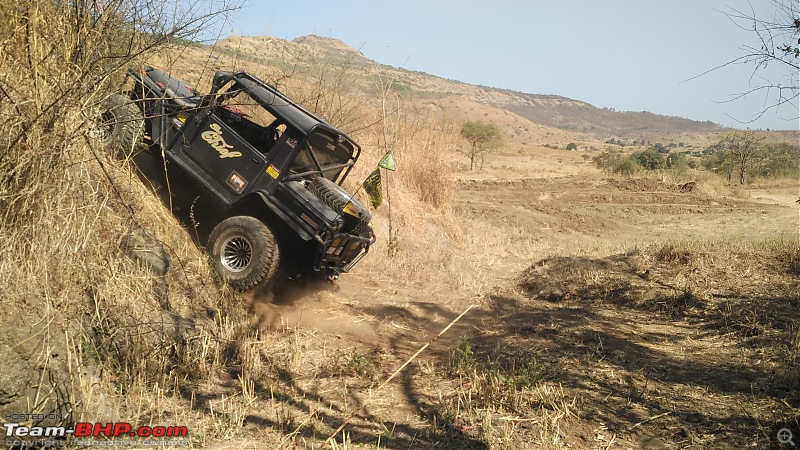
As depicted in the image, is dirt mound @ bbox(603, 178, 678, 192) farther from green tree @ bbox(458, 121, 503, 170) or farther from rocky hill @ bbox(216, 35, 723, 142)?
rocky hill @ bbox(216, 35, 723, 142)

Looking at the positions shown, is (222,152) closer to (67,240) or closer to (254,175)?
(254,175)

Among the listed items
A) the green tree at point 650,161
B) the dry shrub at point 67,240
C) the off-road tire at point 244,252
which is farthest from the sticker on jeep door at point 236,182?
the green tree at point 650,161

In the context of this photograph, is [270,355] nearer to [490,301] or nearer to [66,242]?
[66,242]

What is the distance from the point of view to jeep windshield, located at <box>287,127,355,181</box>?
7668 millimetres

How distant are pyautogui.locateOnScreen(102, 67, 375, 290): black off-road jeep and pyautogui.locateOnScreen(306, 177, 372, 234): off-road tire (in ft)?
0.04

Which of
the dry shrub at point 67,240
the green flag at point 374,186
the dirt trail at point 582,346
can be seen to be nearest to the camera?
the dry shrub at point 67,240

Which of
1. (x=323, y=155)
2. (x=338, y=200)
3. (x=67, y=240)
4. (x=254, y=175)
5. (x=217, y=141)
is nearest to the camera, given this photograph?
(x=67, y=240)

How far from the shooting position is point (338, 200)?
25.3ft

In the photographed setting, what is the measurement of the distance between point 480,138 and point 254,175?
99.7 ft

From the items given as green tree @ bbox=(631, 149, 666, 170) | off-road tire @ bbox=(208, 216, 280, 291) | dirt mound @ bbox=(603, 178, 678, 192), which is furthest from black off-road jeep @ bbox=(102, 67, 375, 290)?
green tree @ bbox=(631, 149, 666, 170)

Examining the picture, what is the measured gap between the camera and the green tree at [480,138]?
3509 centimetres
